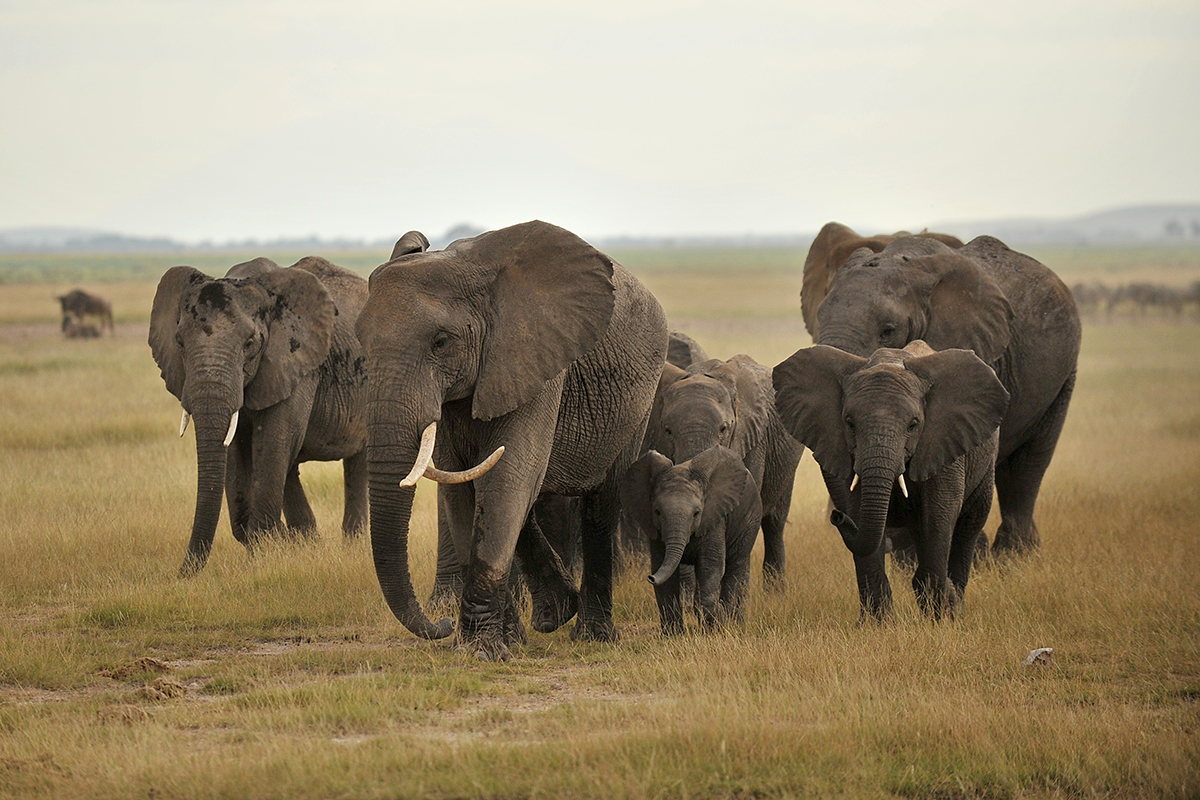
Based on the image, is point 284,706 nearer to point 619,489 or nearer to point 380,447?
point 380,447

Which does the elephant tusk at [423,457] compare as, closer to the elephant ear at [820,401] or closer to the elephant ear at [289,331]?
the elephant ear at [820,401]

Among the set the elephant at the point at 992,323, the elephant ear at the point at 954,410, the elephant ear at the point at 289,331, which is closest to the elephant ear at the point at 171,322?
the elephant ear at the point at 289,331

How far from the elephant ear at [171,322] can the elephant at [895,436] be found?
16.5 feet

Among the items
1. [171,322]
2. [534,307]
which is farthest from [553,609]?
[171,322]

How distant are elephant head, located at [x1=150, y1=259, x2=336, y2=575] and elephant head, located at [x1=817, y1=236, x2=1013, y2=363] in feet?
13.8

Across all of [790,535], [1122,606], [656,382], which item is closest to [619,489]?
[656,382]

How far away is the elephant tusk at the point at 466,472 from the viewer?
6.98 meters

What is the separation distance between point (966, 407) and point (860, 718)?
2.36 meters

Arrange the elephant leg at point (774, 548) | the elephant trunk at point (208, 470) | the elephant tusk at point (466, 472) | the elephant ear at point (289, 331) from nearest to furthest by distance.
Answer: the elephant tusk at point (466, 472) < the elephant trunk at point (208, 470) < the elephant leg at point (774, 548) < the elephant ear at point (289, 331)

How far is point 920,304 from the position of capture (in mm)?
10055

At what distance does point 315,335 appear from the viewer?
11445 mm

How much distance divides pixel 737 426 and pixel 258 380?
3870mm

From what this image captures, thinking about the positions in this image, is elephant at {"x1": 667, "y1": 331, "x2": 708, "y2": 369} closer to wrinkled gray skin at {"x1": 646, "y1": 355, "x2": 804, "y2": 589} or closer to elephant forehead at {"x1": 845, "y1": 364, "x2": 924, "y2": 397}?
wrinkled gray skin at {"x1": 646, "y1": 355, "x2": 804, "y2": 589}

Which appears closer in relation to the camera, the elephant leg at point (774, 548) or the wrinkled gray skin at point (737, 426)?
the wrinkled gray skin at point (737, 426)
